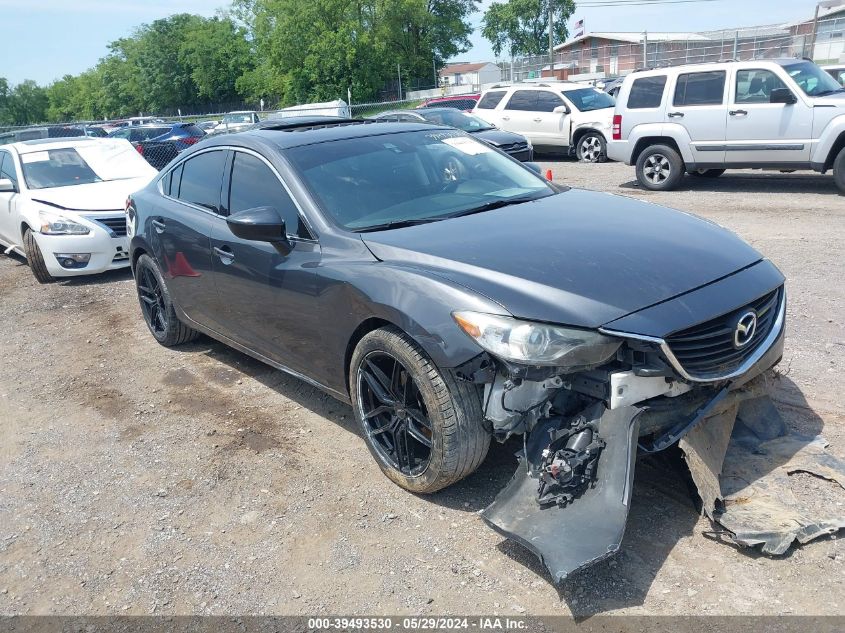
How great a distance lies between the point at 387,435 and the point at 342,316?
0.64 m

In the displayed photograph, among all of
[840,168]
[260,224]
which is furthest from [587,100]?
[260,224]

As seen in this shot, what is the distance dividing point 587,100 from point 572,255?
47.8 feet

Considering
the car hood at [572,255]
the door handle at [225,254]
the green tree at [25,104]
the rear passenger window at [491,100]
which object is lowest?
the green tree at [25,104]

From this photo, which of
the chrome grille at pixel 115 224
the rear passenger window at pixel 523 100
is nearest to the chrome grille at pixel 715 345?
the chrome grille at pixel 115 224

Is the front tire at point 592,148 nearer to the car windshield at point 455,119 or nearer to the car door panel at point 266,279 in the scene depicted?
the car windshield at point 455,119

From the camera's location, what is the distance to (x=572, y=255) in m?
3.33

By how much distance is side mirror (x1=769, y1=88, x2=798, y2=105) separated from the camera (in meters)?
10.4

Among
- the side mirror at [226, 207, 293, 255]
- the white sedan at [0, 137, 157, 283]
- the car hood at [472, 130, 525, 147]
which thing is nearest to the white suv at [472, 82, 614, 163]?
the car hood at [472, 130, 525, 147]

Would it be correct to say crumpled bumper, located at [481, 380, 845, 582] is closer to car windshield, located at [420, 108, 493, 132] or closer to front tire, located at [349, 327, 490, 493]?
front tire, located at [349, 327, 490, 493]

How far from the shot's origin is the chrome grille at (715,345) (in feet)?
9.70

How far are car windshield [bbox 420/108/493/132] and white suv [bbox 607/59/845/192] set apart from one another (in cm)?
364

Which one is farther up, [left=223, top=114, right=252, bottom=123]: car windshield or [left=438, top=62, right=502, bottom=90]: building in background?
[left=223, top=114, right=252, bottom=123]: car windshield

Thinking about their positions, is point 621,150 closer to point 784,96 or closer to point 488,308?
point 784,96

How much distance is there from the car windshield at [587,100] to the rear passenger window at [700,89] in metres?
5.20
